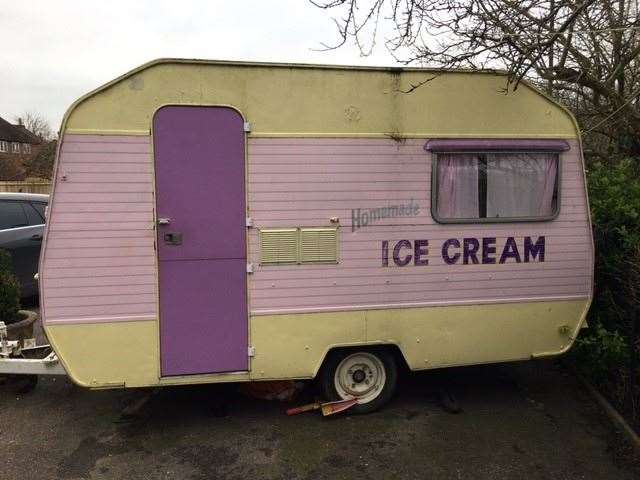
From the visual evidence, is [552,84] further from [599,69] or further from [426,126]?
[426,126]

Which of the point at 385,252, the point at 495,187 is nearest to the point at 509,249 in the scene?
the point at 495,187

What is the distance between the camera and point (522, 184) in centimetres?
421

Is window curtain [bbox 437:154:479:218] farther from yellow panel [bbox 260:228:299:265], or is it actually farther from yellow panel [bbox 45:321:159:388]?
yellow panel [bbox 45:321:159:388]

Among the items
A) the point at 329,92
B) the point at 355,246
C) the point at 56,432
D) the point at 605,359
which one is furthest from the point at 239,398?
the point at 605,359

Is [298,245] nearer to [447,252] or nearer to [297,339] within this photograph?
[297,339]

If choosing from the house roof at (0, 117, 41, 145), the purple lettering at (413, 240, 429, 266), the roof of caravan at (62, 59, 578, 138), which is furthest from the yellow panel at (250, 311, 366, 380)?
the house roof at (0, 117, 41, 145)

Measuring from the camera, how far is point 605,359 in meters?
4.25

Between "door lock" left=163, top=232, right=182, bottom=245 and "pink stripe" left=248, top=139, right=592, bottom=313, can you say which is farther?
"pink stripe" left=248, top=139, right=592, bottom=313

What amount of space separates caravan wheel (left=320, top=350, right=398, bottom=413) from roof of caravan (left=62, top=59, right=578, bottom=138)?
70.9 inches

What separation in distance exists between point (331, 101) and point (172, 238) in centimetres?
156

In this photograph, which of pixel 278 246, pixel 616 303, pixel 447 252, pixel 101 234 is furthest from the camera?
pixel 616 303

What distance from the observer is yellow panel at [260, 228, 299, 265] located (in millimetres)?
3881

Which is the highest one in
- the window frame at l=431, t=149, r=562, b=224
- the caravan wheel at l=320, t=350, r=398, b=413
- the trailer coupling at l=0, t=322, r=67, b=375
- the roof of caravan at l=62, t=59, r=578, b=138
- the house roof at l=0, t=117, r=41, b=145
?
the house roof at l=0, t=117, r=41, b=145

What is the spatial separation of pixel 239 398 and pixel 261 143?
7.45ft
